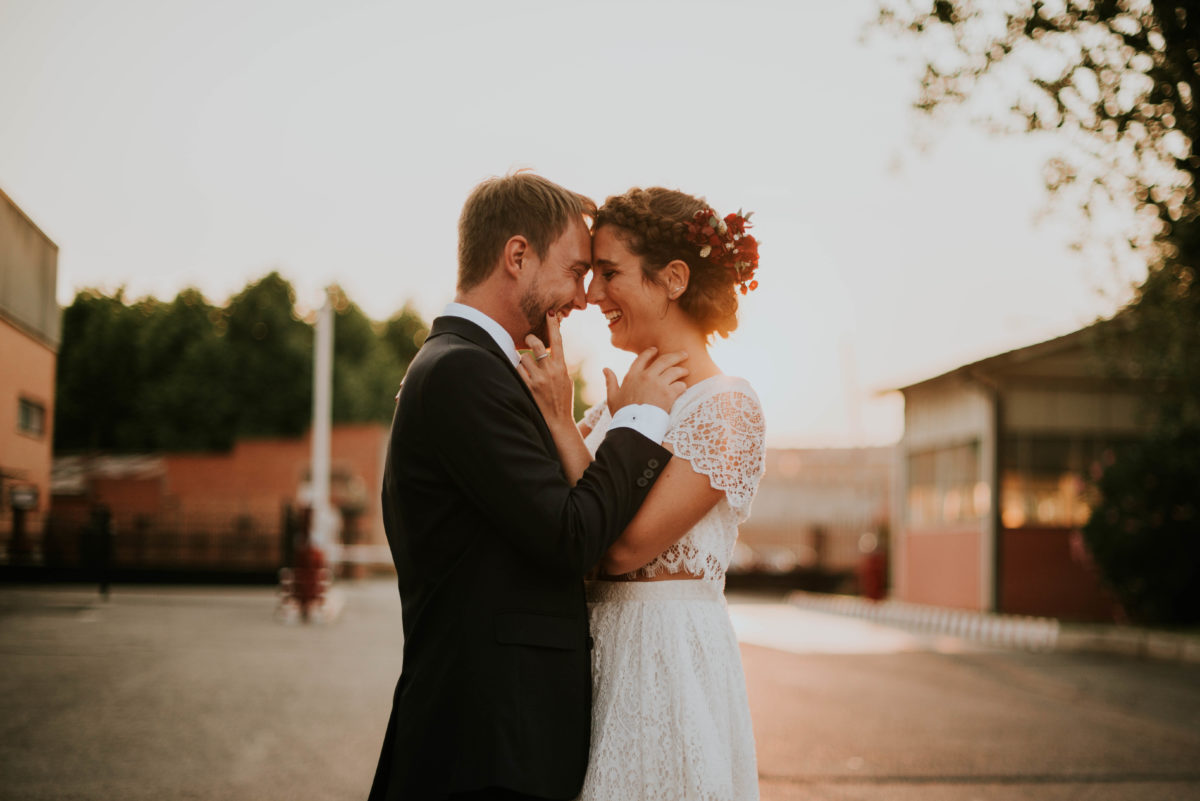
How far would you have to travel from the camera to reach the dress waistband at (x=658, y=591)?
2.99 m

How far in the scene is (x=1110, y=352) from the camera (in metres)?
16.5

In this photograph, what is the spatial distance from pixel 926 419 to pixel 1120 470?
943 cm

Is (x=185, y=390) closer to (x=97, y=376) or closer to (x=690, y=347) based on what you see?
(x=97, y=376)

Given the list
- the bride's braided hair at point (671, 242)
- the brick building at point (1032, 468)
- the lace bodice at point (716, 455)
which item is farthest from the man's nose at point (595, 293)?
the brick building at point (1032, 468)

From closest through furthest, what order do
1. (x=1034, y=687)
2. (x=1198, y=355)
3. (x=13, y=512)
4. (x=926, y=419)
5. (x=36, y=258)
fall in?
(x=36, y=258)
(x=1034, y=687)
(x=13, y=512)
(x=1198, y=355)
(x=926, y=419)

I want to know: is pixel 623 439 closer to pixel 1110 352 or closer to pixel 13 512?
pixel 13 512

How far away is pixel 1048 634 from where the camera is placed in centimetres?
1697

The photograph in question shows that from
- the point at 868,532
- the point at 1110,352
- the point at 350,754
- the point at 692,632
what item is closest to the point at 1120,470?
the point at 1110,352

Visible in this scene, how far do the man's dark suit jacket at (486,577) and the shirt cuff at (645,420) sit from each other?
12cm

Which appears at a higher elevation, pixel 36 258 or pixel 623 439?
pixel 36 258

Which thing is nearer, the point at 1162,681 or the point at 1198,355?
the point at 1162,681

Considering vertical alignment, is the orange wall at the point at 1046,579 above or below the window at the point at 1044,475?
below

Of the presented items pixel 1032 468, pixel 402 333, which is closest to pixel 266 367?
pixel 402 333

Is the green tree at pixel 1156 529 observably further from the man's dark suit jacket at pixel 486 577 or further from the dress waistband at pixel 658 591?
the man's dark suit jacket at pixel 486 577
